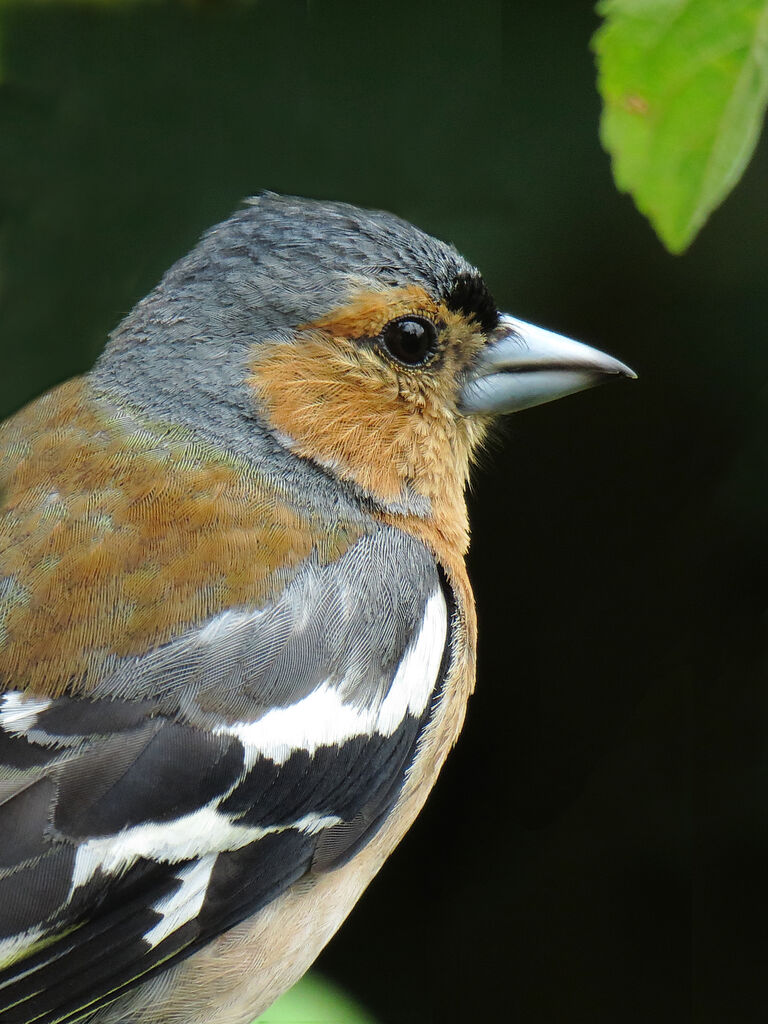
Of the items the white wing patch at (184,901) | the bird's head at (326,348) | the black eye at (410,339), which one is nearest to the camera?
the white wing patch at (184,901)

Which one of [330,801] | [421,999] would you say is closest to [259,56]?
[330,801]

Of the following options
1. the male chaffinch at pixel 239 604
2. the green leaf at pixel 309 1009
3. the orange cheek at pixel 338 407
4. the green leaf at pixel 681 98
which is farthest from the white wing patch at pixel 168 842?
the green leaf at pixel 681 98

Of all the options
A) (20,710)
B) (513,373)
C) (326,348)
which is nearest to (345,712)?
(20,710)

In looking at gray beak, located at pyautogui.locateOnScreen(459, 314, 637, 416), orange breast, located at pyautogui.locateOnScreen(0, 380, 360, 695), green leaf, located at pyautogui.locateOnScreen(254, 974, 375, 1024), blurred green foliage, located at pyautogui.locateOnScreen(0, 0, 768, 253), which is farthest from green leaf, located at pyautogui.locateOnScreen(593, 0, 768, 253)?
green leaf, located at pyautogui.locateOnScreen(254, 974, 375, 1024)

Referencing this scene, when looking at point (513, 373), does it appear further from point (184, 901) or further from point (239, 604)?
point (184, 901)

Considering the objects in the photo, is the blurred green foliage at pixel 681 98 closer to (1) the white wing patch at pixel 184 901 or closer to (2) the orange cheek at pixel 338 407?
(2) the orange cheek at pixel 338 407

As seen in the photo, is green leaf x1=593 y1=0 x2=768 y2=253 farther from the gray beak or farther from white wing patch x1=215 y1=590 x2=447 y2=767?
the gray beak

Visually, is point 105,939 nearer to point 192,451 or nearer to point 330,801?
point 330,801
